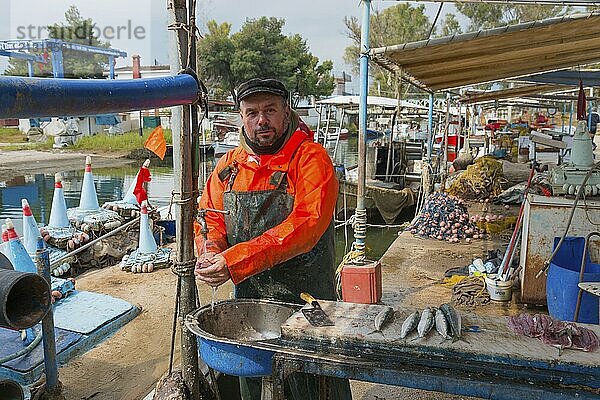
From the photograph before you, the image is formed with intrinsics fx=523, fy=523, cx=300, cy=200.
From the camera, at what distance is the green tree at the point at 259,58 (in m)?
35.9

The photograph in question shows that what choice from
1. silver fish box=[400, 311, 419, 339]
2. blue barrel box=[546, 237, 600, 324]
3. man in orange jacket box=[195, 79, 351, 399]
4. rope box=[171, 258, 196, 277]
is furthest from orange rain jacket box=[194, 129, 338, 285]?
blue barrel box=[546, 237, 600, 324]

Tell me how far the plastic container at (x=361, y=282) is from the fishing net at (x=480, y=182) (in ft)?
21.0

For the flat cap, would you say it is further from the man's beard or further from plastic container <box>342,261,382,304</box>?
plastic container <box>342,261,382,304</box>

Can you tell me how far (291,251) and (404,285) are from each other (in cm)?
394

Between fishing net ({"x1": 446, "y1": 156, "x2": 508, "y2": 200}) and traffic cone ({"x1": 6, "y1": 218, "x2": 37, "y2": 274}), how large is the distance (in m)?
8.56

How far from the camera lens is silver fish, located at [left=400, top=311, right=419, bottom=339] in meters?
2.05

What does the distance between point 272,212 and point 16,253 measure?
2987mm

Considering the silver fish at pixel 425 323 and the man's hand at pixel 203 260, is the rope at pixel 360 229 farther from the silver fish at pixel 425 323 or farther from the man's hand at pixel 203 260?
the silver fish at pixel 425 323

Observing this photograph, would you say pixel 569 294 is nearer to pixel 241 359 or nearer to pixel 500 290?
pixel 500 290


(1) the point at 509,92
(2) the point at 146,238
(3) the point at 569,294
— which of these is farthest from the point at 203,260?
(1) the point at 509,92

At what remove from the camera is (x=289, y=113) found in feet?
9.02

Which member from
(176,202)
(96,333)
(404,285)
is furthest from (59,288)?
(176,202)

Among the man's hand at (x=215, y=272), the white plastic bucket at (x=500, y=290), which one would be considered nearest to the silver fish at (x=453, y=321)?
the man's hand at (x=215, y=272)

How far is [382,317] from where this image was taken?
216 cm
